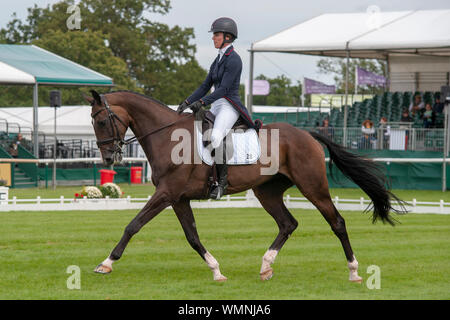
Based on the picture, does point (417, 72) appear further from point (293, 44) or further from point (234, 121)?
point (234, 121)

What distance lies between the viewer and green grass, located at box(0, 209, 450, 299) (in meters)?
8.68

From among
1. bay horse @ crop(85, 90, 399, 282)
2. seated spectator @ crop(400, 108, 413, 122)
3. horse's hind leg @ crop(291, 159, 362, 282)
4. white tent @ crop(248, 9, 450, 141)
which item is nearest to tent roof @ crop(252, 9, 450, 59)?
white tent @ crop(248, 9, 450, 141)

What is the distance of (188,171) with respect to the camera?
376 inches

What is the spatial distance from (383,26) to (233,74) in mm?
22900

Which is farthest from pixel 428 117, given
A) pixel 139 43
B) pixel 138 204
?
pixel 139 43

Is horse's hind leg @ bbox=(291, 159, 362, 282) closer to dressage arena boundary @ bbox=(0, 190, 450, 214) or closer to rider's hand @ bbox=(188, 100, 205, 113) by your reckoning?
rider's hand @ bbox=(188, 100, 205, 113)

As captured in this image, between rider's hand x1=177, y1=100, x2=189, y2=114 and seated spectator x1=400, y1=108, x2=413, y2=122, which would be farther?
seated spectator x1=400, y1=108, x2=413, y2=122

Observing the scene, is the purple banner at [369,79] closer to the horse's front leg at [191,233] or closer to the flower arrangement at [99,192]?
the flower arrangement at [99,192]

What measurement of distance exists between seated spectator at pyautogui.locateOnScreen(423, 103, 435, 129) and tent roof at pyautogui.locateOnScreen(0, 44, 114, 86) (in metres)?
15.4

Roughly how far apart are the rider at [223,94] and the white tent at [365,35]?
789 inches

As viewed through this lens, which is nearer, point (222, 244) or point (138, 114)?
point (138, 114)

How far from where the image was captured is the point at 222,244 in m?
13.5
